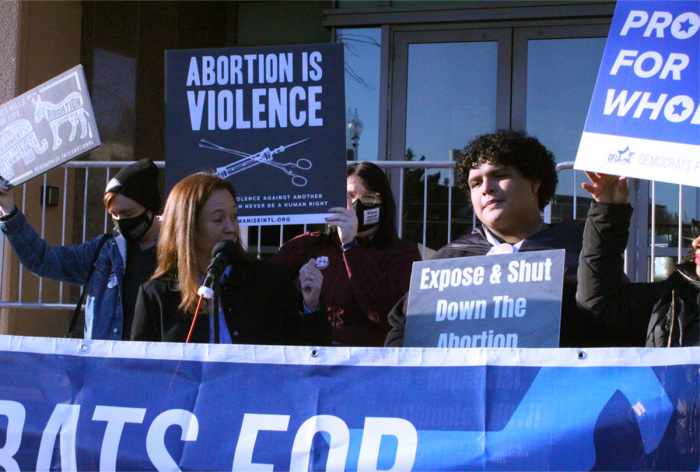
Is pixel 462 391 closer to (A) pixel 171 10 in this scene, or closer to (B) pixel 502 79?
(B) pixel 502 79

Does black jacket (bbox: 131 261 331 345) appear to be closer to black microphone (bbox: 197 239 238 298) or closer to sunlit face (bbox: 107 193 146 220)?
black microphone (bbox: 197 239 238 298)

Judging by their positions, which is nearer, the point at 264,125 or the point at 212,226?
the point at 212,226

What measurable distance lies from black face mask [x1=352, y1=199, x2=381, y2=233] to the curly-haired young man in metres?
0.66

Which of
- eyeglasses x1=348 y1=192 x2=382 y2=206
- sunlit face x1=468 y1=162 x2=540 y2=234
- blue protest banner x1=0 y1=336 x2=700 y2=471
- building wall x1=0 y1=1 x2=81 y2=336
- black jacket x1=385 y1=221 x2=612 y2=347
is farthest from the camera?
building wall x1=0 y1=1 x2=81 y2=336

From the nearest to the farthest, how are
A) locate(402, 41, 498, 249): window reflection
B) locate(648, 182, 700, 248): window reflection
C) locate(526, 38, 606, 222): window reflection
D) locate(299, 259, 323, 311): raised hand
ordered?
locate(299, 259, 323, 311): raised hand < locate(648, 182, 700, 248): window reflection < locate(526, 38, 606, 222): window reflection < locate(402, 41, 498, 249): window reflection

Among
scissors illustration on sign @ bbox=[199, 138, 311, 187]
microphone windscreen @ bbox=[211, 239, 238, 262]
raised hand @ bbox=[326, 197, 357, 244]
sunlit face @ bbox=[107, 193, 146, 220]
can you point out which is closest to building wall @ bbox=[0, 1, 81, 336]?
sunlit face @ bbox=[107, 193, 146, 220]

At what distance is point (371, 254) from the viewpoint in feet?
12.8

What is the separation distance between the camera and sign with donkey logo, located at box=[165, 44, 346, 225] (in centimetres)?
382

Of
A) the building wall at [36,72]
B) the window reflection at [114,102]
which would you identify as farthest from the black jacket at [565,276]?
the window reflection at [114,102]

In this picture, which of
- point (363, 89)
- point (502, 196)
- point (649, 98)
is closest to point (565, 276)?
point (502, 196)

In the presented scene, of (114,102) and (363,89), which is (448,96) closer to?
(363,89)

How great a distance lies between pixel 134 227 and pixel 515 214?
75.4 inches

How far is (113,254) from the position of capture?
13.2 ft

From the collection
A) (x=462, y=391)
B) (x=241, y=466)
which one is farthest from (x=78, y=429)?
(x=462, y=391)
